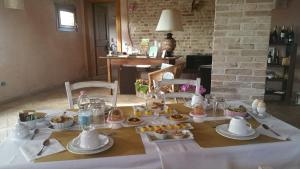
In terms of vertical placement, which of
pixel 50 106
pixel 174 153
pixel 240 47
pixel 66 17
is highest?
pixel 66 17

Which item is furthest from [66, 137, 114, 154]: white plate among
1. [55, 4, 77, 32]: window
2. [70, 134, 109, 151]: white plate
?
[55, 4, 77, 32]: window

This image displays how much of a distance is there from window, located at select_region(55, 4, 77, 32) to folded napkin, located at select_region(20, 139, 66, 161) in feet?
16.2

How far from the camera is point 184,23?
5.99 m

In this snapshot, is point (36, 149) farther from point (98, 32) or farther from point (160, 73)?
point (98, 32)

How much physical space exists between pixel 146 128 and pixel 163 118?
0.22 metres

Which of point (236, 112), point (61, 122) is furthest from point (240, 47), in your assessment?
point (61, 122)

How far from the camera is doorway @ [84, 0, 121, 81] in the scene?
6484mm

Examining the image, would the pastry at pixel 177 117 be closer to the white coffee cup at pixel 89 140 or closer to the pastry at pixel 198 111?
the pastry at pixel 198 111

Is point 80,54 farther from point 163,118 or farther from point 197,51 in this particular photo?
point 163,118

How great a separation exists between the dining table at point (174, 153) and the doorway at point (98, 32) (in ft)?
17.9

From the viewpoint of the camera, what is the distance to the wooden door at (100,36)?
6949 mm

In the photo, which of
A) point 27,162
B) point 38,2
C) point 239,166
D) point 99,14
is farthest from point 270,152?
point 99,14

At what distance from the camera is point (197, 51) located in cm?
602

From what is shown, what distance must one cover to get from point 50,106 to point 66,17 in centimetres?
274
